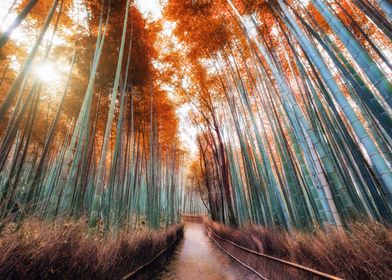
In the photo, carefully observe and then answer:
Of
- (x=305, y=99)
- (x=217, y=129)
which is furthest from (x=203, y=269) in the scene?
(x=217, y=129)

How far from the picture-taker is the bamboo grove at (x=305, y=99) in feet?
5.45

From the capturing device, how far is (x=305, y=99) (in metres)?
2.82

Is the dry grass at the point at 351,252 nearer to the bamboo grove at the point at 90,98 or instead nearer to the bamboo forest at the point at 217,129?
the bamboo forest at the point at 217,129

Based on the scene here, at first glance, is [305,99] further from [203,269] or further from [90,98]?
[203,269]

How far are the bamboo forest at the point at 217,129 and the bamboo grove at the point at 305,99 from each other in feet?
0.07

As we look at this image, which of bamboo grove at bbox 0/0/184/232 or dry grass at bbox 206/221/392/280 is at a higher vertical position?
bamboo grove at bbox 0/0/184/232

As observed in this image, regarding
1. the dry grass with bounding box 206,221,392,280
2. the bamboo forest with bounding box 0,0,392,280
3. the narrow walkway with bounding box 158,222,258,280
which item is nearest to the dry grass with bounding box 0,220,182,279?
the bamboo forest with bounding box 0,0,392,280

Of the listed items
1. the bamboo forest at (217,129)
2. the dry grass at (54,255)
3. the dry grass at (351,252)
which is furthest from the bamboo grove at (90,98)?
the dry grass at (351,252)

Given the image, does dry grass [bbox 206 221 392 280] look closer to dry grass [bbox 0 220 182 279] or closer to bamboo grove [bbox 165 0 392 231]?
bamboo grove [bbox 165 0 392 231]

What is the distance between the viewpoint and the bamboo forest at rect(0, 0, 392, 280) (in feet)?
4.60

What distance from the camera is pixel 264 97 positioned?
3.36 meters

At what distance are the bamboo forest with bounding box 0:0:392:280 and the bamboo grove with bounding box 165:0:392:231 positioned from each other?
0.02m

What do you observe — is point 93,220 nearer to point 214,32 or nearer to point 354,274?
point 354,274

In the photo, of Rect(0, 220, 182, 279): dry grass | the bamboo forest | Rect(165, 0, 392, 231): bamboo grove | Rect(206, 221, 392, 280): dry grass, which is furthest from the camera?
Rect(165, 0, 392, 231): bamboo grove
